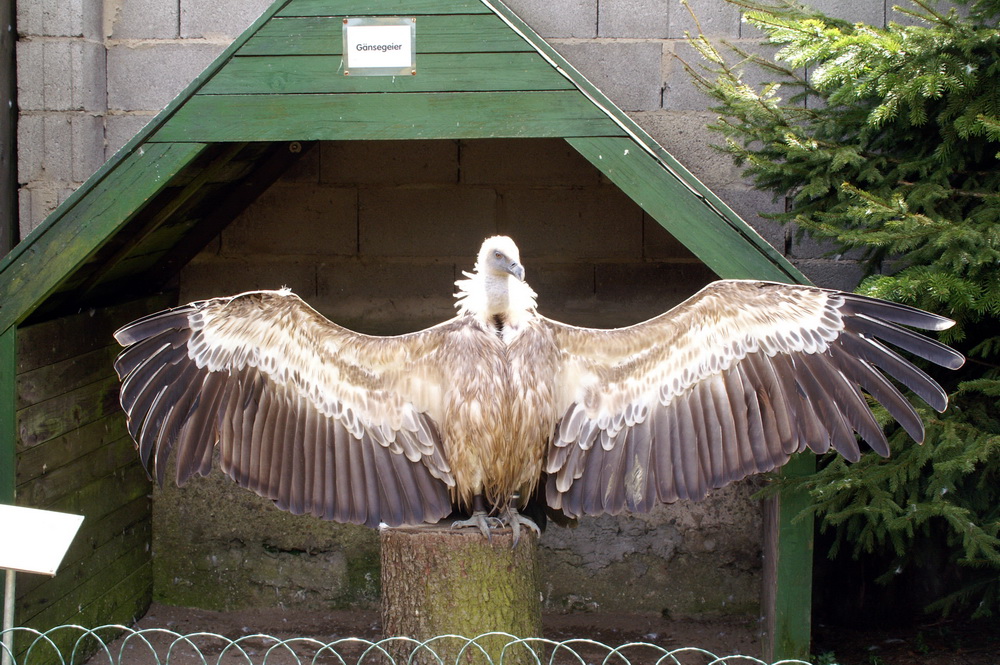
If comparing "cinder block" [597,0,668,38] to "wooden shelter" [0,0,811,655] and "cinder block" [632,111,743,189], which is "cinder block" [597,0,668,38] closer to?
"cinder block" [632,111,743,189]

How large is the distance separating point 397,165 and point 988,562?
2.84m

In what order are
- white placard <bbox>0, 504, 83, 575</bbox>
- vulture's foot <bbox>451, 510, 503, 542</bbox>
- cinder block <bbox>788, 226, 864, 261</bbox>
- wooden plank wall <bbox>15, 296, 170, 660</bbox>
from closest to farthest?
white placard <bbox>0, 504, 83, 575</bbox>
vulture's foot <bbox>451, 510, 503, 542</bbox>
wooden plank wall <bbox>15, 296, 170, 660</bbox>
cinder block <bbox>788, 226, 864, 261</bbox>

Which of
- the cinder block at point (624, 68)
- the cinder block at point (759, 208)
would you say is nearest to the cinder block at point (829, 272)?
the cinder block at point (759, 208)

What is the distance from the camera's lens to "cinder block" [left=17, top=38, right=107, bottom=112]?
4414 mm

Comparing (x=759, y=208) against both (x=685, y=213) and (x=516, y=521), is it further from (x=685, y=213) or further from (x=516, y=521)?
(x=516, y=521)

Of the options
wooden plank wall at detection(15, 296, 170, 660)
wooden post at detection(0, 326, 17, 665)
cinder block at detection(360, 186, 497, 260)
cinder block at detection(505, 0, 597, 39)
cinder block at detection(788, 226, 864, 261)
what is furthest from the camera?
cinder block at detection(360, 186, 497, 260)

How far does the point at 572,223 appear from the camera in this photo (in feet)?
14.9

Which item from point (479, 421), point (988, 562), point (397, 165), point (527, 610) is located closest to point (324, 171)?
point (397, 165)

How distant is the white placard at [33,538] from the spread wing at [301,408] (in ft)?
1.52

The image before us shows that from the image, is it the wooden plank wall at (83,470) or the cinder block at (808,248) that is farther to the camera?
the cinder block at (808,248)

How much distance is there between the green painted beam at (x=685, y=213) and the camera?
306 cm

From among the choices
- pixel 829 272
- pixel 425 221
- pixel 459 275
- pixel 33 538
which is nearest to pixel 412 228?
pixel 425 221

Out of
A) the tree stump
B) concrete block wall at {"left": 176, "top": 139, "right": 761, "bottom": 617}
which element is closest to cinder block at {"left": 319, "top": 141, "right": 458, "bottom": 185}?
concrete block wall at {"left": 176, "top": 139, "right": 761, "bottom": 617}

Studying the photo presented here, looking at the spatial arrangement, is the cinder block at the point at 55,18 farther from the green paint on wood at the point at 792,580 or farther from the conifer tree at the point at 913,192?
the green paint on wood at the point at 792,580
